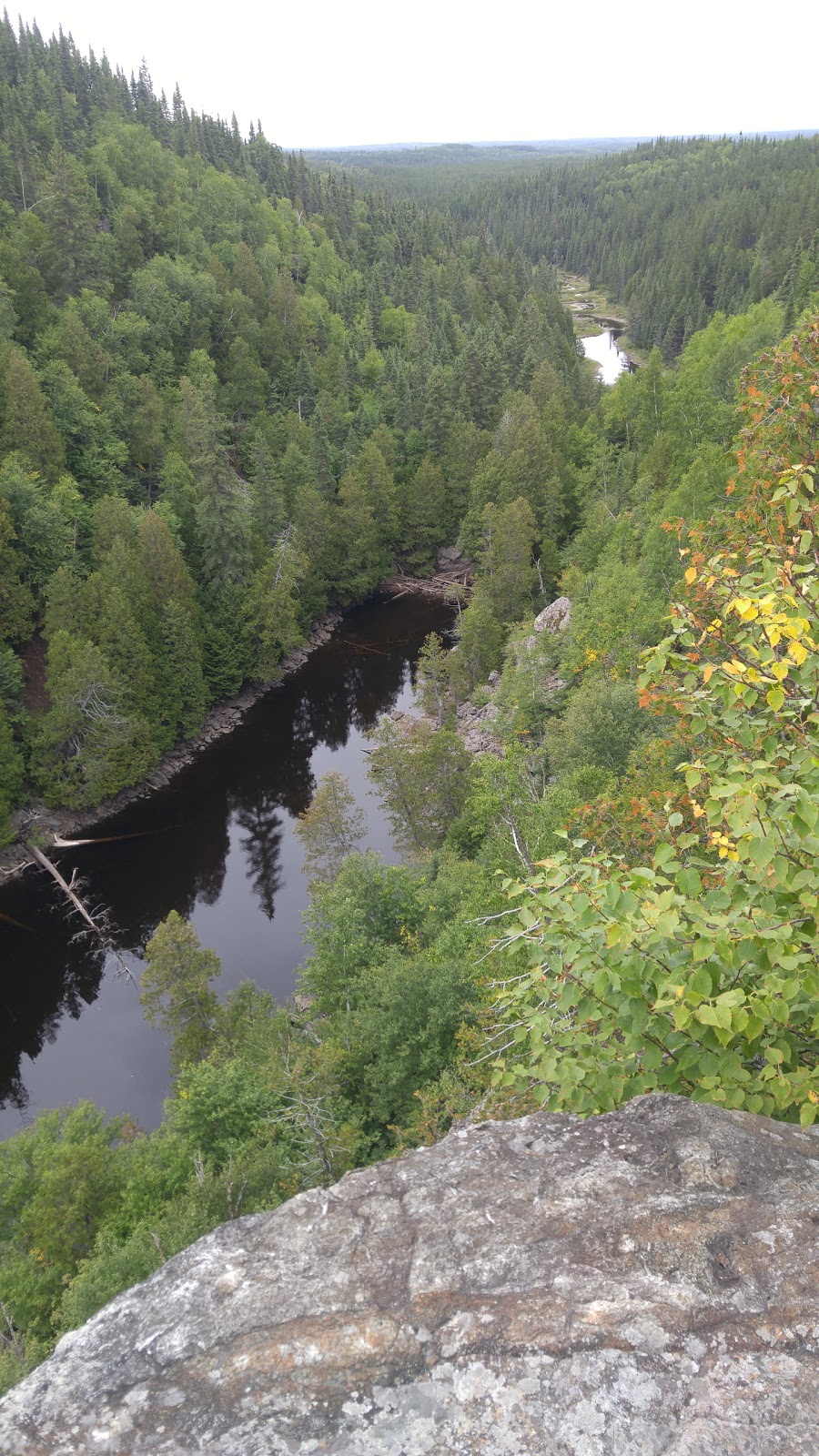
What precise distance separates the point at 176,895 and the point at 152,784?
26.6 feet

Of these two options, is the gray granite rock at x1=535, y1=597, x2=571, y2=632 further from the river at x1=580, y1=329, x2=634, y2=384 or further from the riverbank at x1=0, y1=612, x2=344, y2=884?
the river at x1=580, y1=329, x2=634, y2=384

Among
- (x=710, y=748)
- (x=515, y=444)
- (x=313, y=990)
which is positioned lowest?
(x=313, y=990)

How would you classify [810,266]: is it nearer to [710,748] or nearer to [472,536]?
[472,536]

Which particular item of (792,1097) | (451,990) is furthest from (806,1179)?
(451,990)

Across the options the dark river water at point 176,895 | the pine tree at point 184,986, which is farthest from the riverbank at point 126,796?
the pine tree at point 184,986

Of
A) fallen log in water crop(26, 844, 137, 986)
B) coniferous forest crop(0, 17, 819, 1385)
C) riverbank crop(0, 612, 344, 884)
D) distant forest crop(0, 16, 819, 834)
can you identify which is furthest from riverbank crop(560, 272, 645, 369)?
fallen log in water crop(26, 844, 137, 986)

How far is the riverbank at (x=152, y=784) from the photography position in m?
36.1

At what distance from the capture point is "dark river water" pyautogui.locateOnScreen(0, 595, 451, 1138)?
28.2 meters

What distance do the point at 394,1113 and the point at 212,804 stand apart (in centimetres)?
2520

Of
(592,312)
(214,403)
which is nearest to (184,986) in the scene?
(214,403)

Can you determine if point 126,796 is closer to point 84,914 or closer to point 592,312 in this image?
point 84,914

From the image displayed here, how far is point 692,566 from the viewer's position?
5.79m

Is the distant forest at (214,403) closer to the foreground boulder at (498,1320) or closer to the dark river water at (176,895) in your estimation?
the dark river water at (176,895)

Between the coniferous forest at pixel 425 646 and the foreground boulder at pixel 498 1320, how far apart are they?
2.32 ft
